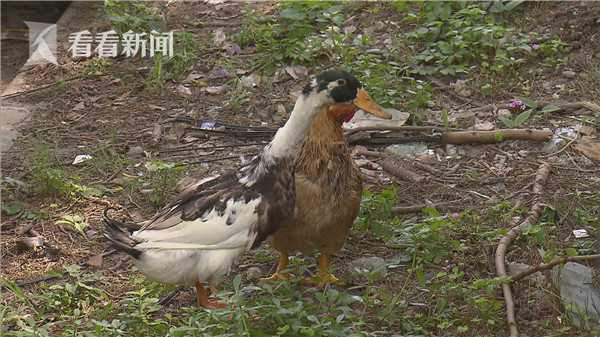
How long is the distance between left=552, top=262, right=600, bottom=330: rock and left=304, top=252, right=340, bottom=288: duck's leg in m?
1.01

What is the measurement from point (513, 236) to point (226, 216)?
1.46m

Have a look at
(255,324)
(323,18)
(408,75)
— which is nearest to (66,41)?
(323,18)

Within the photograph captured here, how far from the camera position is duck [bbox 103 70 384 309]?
4.48 meters

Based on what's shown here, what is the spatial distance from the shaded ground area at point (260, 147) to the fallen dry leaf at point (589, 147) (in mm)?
22

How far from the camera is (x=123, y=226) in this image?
4684 mm

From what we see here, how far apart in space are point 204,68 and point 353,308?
127 inches

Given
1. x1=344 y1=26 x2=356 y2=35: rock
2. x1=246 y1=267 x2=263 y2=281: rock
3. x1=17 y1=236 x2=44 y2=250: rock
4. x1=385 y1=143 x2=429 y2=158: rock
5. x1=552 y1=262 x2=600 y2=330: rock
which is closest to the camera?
x1=552 y1=262 x2=600 y2=330: rock

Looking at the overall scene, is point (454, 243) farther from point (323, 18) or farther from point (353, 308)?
point (323, 18)

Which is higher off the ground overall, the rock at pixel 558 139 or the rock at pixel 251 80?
the rock at pixel 558 139

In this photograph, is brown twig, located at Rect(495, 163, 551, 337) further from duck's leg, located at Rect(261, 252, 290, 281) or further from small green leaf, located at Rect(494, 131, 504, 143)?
duck's leg, located at Rect(261, 252, 290, 281)

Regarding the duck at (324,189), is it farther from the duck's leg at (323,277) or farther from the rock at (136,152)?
the rock at (136,152)

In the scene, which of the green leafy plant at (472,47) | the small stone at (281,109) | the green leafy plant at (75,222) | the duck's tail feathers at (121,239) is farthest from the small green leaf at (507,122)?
the duck's tail feathers at (121,239)

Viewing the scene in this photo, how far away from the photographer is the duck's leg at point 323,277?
4.87m

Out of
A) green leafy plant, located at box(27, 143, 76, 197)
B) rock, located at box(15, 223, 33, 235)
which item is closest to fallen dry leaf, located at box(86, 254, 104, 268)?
rock, located at box(15, 223, 33, 235)
